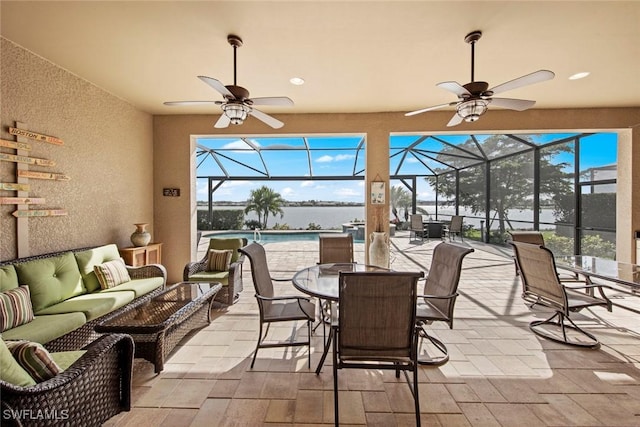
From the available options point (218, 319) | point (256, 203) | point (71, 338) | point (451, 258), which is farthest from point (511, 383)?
point (256, 203)

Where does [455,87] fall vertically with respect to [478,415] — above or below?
above

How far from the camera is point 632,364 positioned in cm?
240

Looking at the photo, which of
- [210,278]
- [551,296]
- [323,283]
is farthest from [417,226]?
[323,283]

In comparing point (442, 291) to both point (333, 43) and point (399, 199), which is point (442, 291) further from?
point (399, 199)

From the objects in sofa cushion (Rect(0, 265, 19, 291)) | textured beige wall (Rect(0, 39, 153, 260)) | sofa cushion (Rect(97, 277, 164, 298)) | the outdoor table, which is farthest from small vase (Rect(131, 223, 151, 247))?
the outdoor table

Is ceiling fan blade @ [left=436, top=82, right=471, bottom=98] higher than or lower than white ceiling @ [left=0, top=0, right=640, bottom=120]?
lower

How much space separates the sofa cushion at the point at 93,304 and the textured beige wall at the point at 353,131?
1902 mm

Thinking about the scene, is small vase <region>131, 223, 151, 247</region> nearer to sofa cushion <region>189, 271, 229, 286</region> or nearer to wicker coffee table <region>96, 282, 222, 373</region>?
sofa cushion <region>189, 271, 229, 286</region>

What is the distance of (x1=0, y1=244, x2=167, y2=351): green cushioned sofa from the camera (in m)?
2.19

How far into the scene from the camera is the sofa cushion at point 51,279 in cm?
247

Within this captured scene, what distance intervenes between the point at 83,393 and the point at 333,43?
125 inches

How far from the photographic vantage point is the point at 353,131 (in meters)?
4.66

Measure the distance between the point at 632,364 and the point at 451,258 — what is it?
1.82 metres

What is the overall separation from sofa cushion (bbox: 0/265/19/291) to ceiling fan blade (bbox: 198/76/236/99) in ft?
7.68
